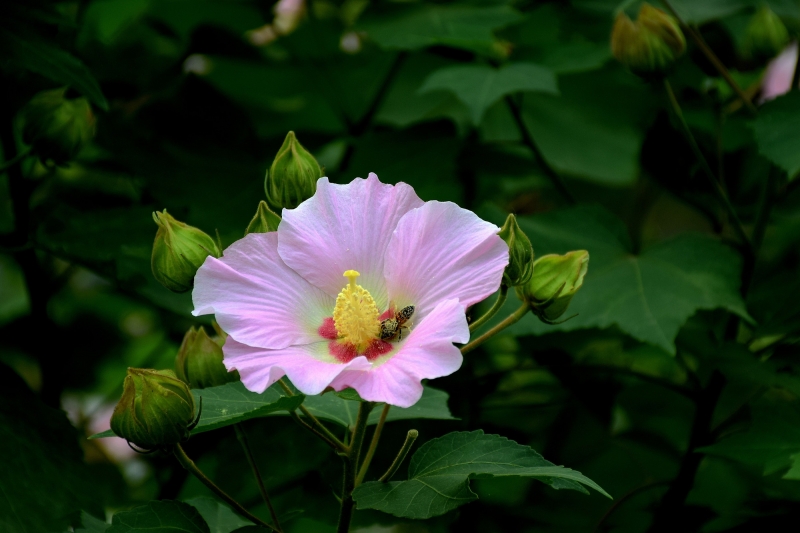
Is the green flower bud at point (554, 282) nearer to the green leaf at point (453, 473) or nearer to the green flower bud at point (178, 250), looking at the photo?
the green leaf at point (453, 473)

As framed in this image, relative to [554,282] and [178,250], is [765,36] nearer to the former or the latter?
[554,282]

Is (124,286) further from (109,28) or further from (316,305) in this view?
(109,28)

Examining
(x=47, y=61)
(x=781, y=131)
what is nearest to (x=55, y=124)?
(x=47, y=61)

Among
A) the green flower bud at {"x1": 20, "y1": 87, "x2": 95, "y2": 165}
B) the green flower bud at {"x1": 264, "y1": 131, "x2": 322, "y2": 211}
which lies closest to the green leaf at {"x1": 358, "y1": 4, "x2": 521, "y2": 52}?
the green flower bud at {"x1": 20, "y1": 87, "x2": 95, "y2": 165}

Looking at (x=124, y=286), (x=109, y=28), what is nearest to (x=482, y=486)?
(x=124, y=286)

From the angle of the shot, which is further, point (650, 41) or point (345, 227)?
point (650, 41)

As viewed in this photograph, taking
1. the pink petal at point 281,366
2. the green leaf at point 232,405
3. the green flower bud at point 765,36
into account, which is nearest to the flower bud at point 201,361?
the green leaf at point 232,405
